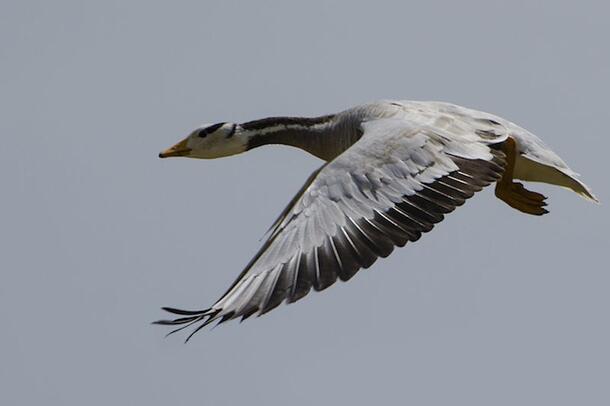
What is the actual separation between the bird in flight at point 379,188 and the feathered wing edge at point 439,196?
0.01 metres

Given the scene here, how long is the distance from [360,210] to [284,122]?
15.5 feet

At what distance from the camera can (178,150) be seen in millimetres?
20750

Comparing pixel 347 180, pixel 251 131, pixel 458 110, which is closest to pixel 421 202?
pixel 347 180

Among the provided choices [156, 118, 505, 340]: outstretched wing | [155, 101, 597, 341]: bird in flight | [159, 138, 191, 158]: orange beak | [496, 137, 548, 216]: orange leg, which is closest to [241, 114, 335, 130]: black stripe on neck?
[155, 101, 597, 341]: bird in flight

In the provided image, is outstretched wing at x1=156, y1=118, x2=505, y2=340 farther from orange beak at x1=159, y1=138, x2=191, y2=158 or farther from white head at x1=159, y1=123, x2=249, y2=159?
orange beak at x1=159, y1=138, x2=191, y2=158

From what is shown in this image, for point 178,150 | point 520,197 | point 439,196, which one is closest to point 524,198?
point 520,197

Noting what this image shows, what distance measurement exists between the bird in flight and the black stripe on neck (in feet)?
0.23

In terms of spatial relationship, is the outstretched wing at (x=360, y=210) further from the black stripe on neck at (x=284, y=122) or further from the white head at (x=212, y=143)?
the white head at (x=212, y=143)

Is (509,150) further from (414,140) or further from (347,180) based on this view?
(347,180)

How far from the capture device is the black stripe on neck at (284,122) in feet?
63.5

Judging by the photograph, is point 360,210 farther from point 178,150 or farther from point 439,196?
point 178,150

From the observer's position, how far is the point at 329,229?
15.1 meters

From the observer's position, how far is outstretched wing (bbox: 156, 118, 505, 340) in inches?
565

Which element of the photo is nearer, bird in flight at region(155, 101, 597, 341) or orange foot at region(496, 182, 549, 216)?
bird in flight at region(155, 101, 597, 341)
